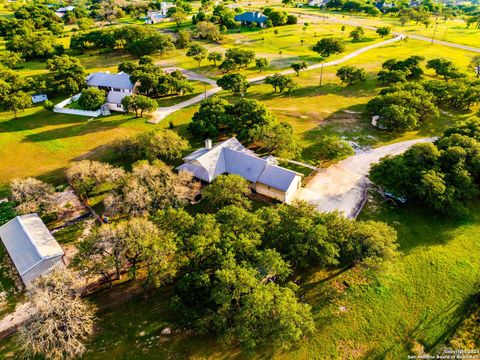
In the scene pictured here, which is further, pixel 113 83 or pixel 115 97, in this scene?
pixel 113 83

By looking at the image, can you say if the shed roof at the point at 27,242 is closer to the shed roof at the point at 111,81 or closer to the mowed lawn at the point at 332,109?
the mowed lawn at the point at 332,109

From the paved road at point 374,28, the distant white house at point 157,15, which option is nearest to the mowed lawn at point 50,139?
→ the distant white house at point 157,15

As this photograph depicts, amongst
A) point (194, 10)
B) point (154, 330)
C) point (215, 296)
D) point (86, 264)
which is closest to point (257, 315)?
point (215, 296)

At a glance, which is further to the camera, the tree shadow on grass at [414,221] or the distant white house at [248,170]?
the distant white house at [248,170]

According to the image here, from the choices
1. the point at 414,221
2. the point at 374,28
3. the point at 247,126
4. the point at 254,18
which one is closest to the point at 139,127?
the point at 247,126

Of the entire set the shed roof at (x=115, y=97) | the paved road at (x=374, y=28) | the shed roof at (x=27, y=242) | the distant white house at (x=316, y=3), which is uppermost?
the distant white house at (x=316, y=3)

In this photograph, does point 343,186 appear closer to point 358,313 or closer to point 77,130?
point 358,313

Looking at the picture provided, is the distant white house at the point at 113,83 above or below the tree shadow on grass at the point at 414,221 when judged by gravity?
above
